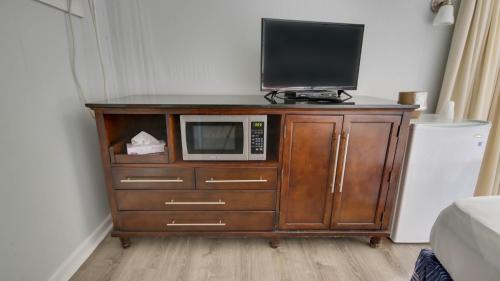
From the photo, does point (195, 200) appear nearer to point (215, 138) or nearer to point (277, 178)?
point (215, 138)

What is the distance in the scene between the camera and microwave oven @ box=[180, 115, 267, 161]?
4.42 ft

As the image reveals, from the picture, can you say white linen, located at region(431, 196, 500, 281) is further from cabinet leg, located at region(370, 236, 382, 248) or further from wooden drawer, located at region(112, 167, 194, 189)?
wooden drawer, located at region(112, 167, 194, 189)

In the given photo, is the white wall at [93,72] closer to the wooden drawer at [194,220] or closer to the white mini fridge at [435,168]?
the wooden drawer at [194,220]

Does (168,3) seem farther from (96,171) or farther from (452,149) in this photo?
(452,149)

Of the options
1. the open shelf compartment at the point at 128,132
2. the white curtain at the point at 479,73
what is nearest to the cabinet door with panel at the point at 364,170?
the white curtain at the point at 479,73

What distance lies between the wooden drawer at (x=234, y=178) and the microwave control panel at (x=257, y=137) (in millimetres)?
127

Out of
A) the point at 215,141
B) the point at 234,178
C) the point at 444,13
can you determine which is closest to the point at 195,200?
the point at 234,178

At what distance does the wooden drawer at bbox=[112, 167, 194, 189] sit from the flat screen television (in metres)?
0.78

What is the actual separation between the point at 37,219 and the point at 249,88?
1541 mm

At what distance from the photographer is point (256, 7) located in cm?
169

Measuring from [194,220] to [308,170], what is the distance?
0.82 meters

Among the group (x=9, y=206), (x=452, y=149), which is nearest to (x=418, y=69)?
(x=452, y=149)

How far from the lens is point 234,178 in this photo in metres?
1.41

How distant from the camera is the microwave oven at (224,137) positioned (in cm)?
135
